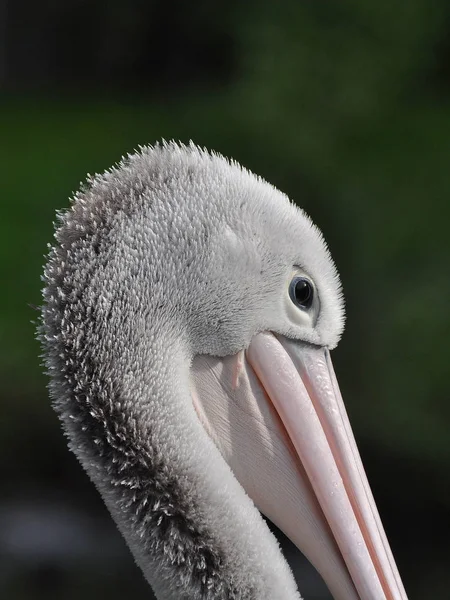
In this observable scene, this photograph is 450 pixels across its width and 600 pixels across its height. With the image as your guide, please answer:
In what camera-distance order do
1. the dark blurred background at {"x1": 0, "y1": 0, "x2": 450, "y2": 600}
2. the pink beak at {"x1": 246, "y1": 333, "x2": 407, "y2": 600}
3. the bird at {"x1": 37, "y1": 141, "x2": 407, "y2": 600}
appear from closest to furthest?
the bird at {"x1": 37, "y1": 141, "x2": 407, "y2": 600}
the pink beak at {"x1": 246, "y1": 333, "x2": 407, "y2": 600}
the dark blurred background at {"x1": 0, "y1": 0, "x2": 450, "y2": 600}

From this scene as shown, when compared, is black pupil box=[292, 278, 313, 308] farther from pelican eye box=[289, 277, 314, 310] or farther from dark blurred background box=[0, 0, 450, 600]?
dark blurred background box=[0, 0, 450, 600]

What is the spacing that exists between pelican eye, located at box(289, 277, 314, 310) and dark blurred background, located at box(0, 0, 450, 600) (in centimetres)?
326

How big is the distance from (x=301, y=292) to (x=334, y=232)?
170 inches

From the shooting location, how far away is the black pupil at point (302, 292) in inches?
70.6

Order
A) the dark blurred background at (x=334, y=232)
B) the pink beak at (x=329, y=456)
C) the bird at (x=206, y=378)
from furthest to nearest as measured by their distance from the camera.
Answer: the dark blurred background at (x=334, y=232) < the pink beak at (x=329, y=456) < the bird at (x=206, y=378)

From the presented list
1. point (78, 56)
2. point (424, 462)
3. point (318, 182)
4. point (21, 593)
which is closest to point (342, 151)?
point (318, 182)

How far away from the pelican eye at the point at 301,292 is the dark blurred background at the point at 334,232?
3.26m

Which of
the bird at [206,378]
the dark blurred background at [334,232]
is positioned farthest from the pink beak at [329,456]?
the dark blurred background at [334,232]

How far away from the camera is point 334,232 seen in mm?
Result: 6082

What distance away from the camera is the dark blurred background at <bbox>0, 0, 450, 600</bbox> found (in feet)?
17.0

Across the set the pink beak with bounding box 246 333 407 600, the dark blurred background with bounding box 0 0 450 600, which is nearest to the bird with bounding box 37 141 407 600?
the pink beak with bounding box 246 333 407 600

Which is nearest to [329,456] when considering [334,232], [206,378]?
[206,378]

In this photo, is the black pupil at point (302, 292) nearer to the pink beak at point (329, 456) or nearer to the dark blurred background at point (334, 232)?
the pink beak at point (329, 456)

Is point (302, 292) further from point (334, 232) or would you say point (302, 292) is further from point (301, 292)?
point (334, 232)
